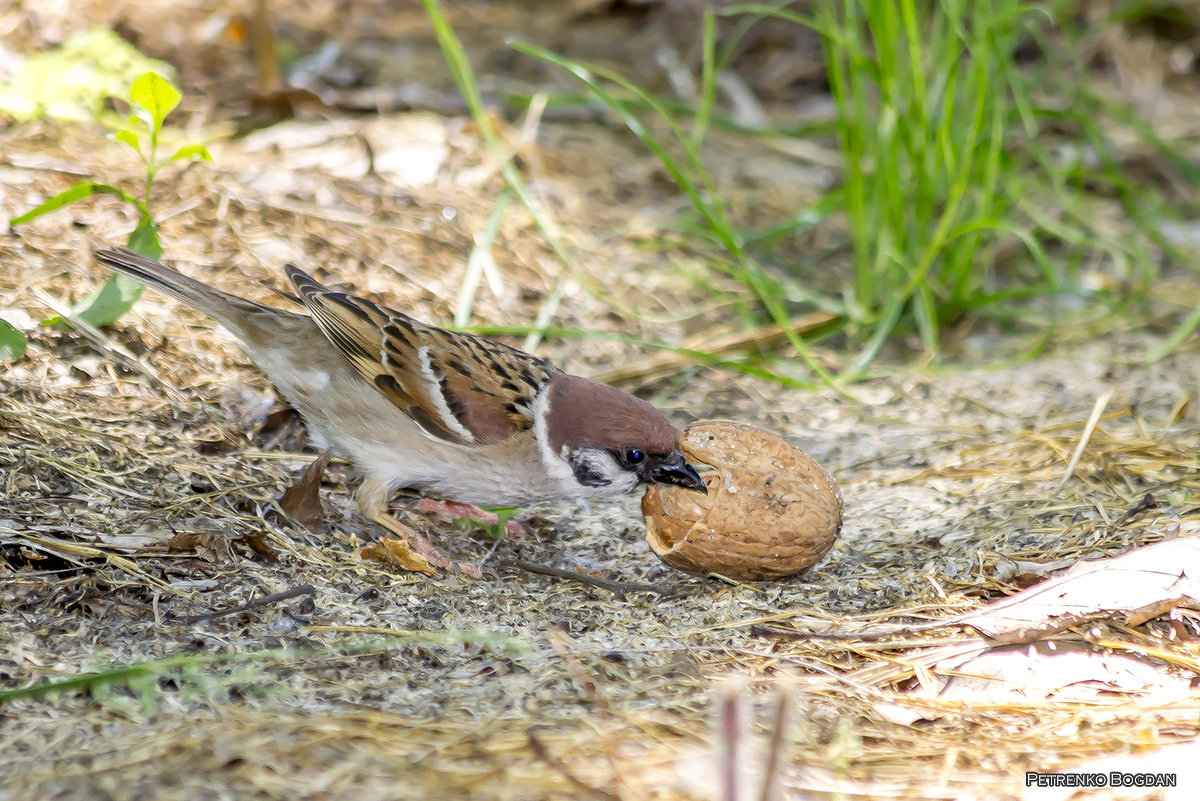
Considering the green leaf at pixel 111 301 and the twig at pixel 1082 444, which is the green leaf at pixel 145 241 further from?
the twig at pixel 1082 444

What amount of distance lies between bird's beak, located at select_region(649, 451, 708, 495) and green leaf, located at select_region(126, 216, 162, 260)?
1694mm

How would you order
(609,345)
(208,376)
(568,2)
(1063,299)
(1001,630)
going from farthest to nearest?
(568,2), (1063,299), (609,345), (208,376), (1001,630)

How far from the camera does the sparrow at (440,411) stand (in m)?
3.23

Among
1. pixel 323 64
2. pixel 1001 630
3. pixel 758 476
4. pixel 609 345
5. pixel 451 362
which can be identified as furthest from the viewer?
pixel 323 64

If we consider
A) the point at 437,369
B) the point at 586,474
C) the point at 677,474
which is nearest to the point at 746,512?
the point at 677,474

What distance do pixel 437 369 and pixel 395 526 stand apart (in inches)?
19.3

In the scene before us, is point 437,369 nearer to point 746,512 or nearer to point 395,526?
point 395,526

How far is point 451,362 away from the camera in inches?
134

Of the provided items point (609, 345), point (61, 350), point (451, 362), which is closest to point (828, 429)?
point (609, 345)

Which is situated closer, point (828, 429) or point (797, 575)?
point (797, 575)

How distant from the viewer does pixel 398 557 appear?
2.98 m

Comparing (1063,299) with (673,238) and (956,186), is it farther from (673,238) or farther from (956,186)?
(673,238)

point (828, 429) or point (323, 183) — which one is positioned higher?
point (323, 183)

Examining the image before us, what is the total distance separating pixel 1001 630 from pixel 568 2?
224 inches
